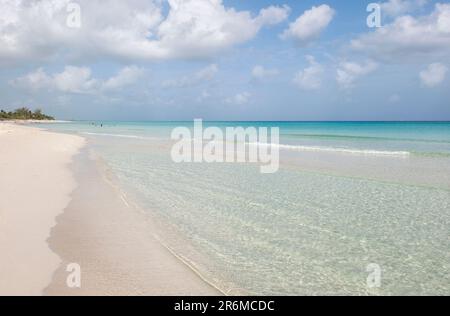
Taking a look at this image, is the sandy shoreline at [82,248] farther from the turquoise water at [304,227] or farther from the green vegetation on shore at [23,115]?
the green vegetation on shore at [23,115]

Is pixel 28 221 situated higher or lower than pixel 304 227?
higher

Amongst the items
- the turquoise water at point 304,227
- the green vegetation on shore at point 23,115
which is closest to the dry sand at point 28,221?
the turquoise water at point 304,227

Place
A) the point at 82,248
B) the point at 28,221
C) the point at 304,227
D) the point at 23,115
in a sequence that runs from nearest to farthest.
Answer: the point at 82,248 → the point at 28,221 → the point at 304,227 → the point at 23,115

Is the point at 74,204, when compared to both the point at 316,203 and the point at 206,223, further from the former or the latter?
the point at 316,203

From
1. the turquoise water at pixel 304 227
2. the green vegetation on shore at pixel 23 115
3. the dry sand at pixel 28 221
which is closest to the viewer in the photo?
the dry sand at pixel 28 221

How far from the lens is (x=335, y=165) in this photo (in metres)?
18.6

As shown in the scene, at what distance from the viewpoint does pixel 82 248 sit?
6.14m

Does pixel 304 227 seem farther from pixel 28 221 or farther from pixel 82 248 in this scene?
pixel 28 221

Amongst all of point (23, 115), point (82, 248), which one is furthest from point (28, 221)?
point (23, 115)

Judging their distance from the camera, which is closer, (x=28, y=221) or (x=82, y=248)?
(x=82, y=248)

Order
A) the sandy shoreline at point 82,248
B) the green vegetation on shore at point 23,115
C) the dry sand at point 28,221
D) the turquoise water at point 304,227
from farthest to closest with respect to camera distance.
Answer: the green vegetation on shore at point 23,115, the turquoise water at point 304,227, the dry sand at point 28,221, the sandy shoreline at point 82,248

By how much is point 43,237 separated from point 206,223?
3.05 m

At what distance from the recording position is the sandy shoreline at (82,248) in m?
4.77

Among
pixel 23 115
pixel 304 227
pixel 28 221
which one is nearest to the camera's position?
pixel 28 221
